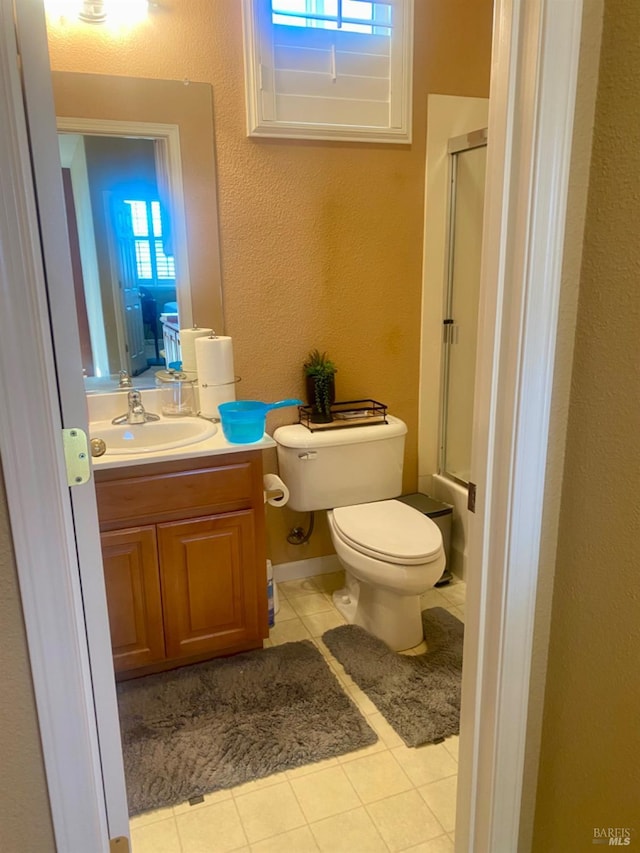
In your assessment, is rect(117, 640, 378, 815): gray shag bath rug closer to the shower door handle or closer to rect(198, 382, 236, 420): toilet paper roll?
rect(198, 382, 236, 420): toilet paper roll

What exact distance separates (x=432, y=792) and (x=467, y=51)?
8.36ft

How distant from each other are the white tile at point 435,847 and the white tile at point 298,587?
119 cm

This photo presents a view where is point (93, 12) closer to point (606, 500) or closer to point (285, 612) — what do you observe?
point (606, 500)

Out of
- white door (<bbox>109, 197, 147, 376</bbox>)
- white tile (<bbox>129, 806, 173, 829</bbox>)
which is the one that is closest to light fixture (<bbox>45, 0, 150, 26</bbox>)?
white door (<bbox>109, 197, 147, 376</bbox>)

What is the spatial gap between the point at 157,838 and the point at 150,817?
0.23 feet

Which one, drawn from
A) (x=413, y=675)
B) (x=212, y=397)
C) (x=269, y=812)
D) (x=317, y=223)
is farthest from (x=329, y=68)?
(x=269, y=812)

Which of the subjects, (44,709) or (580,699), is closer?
(44,709)

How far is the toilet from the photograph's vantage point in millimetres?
2084

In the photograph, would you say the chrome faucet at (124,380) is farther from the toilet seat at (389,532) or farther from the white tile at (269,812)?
the white tile at (269,812)

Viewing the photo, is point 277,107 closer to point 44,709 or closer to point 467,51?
point 467,51

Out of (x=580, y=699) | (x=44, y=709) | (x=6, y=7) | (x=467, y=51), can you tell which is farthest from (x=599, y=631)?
(x=467, y=51)

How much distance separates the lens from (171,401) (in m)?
2.24

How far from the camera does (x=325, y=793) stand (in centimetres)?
164

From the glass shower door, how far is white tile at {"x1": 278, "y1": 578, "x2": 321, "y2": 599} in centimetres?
76
